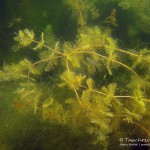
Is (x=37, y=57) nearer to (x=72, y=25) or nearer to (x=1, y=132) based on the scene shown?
(x=72, y=25)

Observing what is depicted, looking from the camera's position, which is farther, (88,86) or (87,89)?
(87,89)

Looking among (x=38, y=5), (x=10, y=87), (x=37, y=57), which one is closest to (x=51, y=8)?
(x=38, y=5)

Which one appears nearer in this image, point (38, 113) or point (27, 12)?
point (38, 113)

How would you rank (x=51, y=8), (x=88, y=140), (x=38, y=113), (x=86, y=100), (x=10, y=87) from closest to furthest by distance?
(x=86, y=100) → (x=88, y=140) → (x=38, y=113) → (x=10, y=87) → (x=51, y=8)

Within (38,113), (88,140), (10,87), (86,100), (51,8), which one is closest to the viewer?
(86,100)

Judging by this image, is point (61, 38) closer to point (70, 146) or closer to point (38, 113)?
point (38, 113)

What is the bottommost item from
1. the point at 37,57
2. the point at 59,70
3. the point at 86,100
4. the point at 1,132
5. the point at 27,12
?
the point at 1,132

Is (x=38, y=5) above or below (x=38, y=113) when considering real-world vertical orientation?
above
